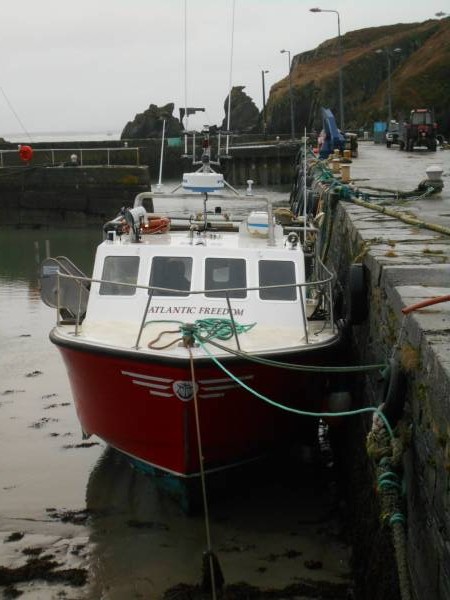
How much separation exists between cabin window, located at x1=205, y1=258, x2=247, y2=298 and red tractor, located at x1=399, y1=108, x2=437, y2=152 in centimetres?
2464

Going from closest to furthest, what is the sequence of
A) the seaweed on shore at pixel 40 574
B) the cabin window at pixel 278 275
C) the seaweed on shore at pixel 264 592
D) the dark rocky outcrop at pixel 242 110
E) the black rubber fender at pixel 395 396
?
the black rubber fender at pixel 395 396 < the seaweed on shore at pixel 264 592 < the seaweed on shore at pixel 40 574 < the cabin window at pixel 278 275 < the dark rocky outcrop at pixel 242 110

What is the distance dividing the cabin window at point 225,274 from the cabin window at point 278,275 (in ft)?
0.62

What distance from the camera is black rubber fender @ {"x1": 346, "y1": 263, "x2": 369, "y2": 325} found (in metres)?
7.66

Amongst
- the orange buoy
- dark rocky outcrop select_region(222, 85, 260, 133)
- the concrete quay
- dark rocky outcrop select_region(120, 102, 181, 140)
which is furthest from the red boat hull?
dark rocky outcrop select_region(222, 85, 260, 133)

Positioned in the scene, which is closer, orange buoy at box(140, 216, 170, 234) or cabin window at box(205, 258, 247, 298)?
cabin window at box(205, 258, 247, 298)

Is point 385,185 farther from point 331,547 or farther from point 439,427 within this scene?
point 439,427

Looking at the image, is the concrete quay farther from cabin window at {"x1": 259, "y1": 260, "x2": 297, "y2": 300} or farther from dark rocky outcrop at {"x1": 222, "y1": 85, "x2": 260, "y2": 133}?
dark rocky outcrop at {"x1": 222, "y1": 85, "x2": 260, "y2": 133}

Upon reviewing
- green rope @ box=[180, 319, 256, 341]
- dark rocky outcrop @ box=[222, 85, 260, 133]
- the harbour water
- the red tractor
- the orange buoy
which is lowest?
the harbour water

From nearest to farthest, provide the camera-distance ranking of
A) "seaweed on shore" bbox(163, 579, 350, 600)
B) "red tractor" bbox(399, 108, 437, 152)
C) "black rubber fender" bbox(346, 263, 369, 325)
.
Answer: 1. "seaweed on shore" bbox(163, 579, 350, 600)
2. "black rubber fender" bbox(346, 263, 369, 325)
3. "red tractor" bbox(399, 108, 437, 152)

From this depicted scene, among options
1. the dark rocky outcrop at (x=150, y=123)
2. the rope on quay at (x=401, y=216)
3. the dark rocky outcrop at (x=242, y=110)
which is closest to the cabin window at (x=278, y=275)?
the rope on quay at (x=401, y=216)

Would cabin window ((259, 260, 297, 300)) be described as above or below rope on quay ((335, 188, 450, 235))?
below

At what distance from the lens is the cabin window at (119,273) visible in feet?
27.6

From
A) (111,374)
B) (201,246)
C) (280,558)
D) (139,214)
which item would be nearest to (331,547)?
(280,558)

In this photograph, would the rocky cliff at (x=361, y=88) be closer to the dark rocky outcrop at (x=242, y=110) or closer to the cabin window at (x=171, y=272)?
the dark rocky outcrop at (x=242, y=110)
